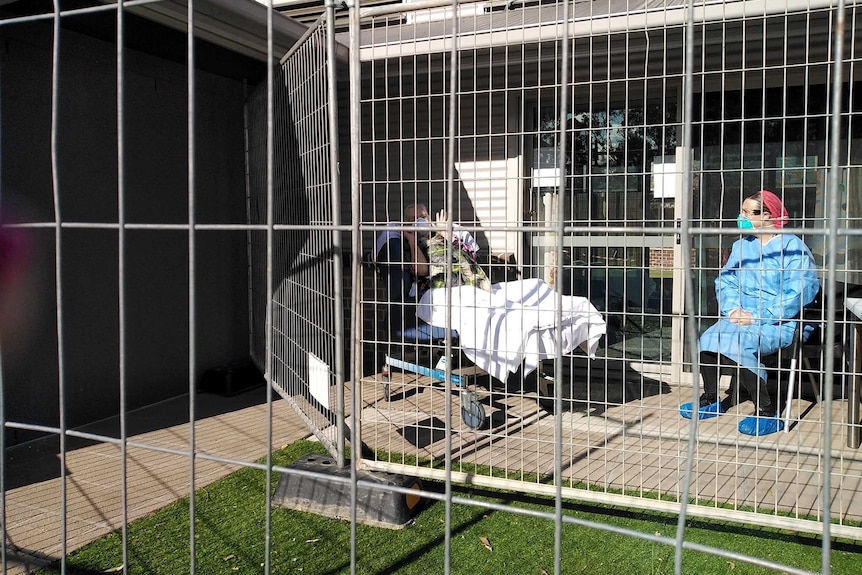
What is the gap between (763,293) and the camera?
Result: 390cm

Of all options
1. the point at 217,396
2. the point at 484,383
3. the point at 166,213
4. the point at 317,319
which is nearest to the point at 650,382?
the point at 484,383

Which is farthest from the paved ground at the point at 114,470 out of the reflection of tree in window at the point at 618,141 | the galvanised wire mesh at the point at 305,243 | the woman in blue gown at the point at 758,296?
the reflection of tree in window at the point at 618,141

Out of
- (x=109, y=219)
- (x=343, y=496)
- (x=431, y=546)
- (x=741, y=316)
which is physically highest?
(x=109, y=219)

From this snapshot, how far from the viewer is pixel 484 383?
5855 millimetres

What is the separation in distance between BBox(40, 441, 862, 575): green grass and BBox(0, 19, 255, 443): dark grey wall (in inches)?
71.6

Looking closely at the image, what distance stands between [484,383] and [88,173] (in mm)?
3426

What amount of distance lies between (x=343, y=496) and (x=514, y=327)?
147 centimetres

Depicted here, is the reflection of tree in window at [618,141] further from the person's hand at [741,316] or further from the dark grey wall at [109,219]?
the dark grey wall at [109,219]

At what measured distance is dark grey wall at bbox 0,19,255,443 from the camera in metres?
4.47

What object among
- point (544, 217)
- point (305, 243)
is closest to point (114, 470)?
point (305, 243)

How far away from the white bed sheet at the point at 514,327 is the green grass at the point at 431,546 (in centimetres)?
85

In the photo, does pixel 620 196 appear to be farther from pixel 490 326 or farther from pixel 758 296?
pixel 490 326

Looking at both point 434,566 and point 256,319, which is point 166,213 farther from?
point 434,566

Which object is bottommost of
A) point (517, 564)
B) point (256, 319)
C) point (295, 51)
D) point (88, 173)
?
point (517, 564)
